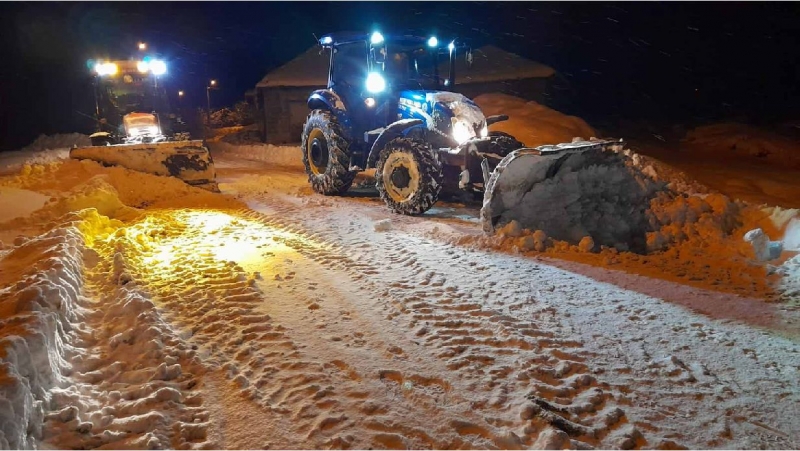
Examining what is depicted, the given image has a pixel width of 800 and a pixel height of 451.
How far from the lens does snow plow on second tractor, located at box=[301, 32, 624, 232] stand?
6887mm

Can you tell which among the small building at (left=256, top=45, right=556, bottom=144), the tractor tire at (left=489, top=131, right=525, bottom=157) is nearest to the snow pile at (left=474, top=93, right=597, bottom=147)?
the small building at (left=256, top=45, right=556, bottom=144)

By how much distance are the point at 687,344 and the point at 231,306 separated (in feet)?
12.6

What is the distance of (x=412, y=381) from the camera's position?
3.57 m

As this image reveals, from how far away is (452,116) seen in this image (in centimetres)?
877

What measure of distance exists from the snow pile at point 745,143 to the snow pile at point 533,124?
5.30 metres

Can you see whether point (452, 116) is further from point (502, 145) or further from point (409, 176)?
point (409, 176)

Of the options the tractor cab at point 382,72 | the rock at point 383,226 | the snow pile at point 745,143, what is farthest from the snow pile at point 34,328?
the snow pile at point 745,143

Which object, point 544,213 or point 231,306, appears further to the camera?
point 544,213

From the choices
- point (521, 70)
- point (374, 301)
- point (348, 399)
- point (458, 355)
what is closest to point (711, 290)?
point (458, 355)

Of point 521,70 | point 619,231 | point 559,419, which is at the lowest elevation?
point 559,419

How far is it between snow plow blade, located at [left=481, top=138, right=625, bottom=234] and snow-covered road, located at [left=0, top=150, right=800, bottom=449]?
0.70 meters

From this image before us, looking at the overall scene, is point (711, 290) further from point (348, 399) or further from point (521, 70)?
point (521, 70)

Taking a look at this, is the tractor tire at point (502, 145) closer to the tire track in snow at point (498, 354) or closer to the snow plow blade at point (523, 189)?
the snow plow blade at point (523, 189)

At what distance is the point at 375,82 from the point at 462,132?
2.12 meters
